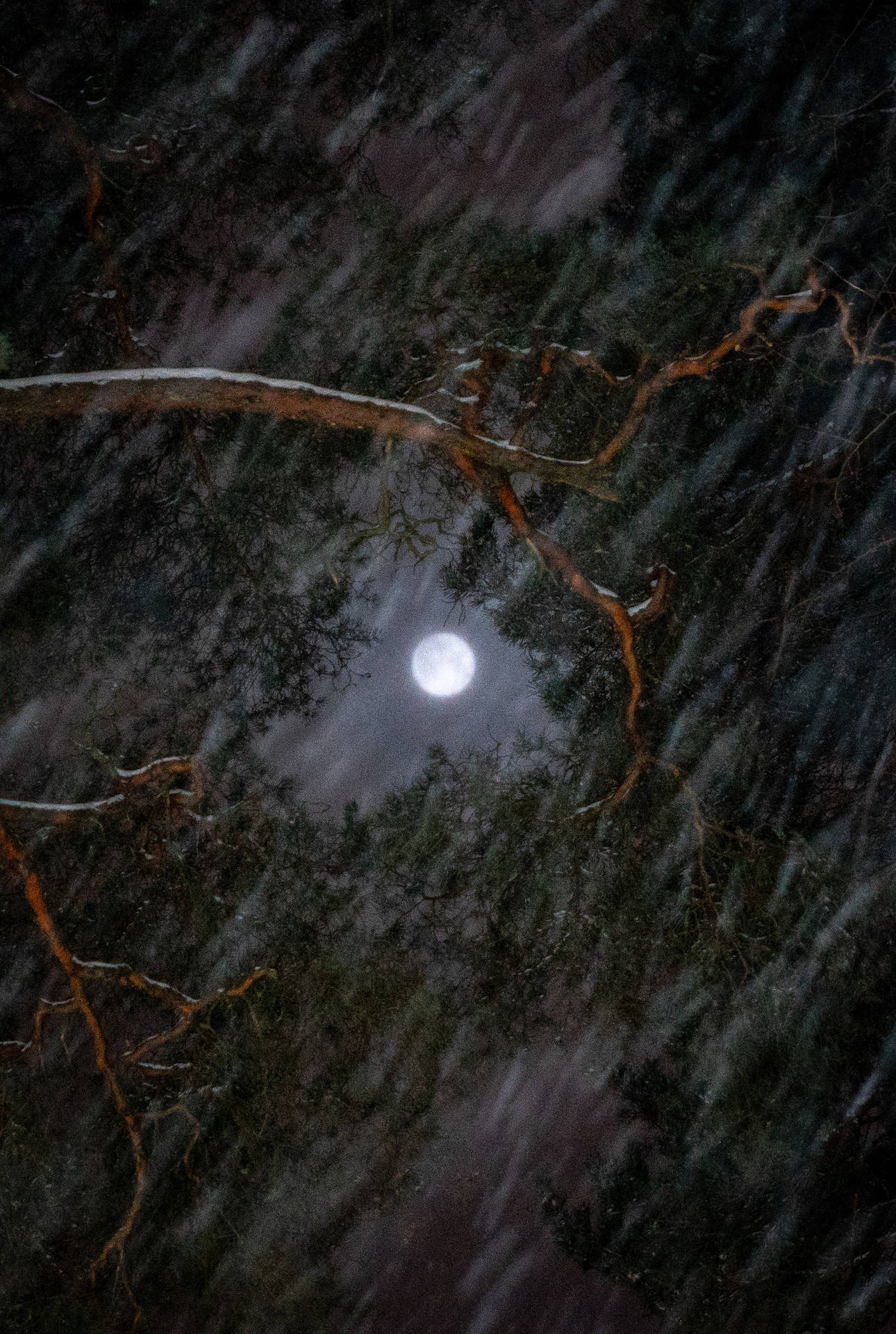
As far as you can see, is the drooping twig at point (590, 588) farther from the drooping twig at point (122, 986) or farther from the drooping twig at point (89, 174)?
the drooping twig at point (122, 986)

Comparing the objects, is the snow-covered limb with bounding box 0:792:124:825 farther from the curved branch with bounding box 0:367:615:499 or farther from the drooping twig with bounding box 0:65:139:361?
the drooping twig with bounding box 0:65:139:361

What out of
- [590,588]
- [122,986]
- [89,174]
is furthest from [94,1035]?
[89,174]

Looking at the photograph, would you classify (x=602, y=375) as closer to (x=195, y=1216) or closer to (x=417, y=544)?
(x=417, y=544)

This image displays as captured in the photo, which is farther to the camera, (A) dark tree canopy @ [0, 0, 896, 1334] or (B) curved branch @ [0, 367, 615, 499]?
(A) dark tree canopy @ [0, 0, 896, 1334]

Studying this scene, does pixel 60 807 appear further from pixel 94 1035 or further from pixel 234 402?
pixel 234 402

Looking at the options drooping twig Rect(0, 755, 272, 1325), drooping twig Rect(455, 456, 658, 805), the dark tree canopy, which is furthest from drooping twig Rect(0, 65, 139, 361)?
drooping twig Rect(0, 755, 272, 1325)

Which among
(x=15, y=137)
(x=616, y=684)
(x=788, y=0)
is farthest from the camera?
(x=616, y=684)

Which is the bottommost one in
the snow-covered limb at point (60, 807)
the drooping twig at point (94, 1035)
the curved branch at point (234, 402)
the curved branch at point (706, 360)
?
the drooping twig at point (94, 1035)

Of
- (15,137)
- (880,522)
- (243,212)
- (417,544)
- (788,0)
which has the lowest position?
(880,522)

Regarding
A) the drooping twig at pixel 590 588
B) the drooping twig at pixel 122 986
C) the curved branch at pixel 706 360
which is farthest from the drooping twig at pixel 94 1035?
the curved branch at pixel 706 360

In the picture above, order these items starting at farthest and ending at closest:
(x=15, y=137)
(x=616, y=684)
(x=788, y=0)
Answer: (x=616, y=684) → (x=788, y=0) → (x=15, y=137)

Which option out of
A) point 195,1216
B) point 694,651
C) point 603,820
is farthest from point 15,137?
point 195,1216
